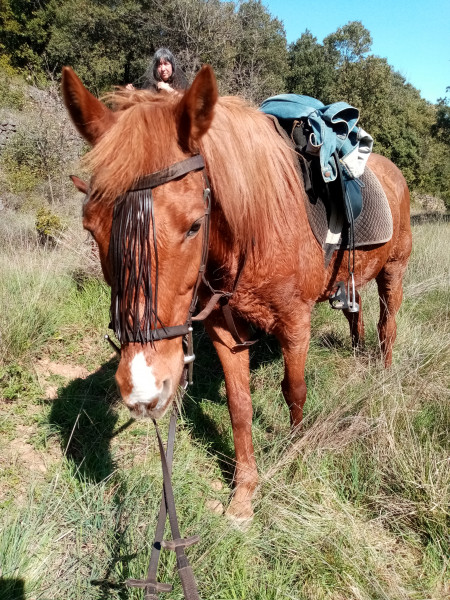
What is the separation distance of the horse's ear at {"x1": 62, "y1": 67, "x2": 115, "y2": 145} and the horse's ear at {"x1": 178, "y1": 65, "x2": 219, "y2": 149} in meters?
0.30

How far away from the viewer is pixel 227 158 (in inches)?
57.4

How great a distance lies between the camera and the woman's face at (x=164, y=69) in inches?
133

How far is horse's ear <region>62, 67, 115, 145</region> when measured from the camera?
123 centimetres

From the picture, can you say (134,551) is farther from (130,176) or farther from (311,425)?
(130,176)

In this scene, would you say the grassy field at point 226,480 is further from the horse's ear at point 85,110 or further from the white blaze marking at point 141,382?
the horse's ear at point 85,110

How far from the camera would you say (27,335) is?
3.25 meters

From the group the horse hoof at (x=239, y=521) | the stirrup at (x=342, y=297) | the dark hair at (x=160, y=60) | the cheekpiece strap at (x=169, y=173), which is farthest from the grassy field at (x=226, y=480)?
the dark hair at (x=160, y=60)

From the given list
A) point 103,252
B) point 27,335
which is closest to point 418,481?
point 103,252

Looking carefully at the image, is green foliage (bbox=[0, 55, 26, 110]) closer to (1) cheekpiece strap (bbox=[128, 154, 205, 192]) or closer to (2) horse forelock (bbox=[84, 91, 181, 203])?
(2) horse forelock (bbox=[84, 91, 181, 203])

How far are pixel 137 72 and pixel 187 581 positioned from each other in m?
24.3

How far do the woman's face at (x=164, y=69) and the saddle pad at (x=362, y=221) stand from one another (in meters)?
2.06

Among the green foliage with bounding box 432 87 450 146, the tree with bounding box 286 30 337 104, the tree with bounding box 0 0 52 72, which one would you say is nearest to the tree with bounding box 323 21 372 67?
the tree with bounding box 286 30 337 104

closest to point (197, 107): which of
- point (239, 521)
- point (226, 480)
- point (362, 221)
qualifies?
point (362, 221)

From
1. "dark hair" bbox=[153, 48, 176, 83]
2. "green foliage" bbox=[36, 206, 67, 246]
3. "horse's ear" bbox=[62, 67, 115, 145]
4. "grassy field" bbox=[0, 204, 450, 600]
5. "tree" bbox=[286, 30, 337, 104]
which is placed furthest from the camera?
"tree" bbox=[286, 30, 337, 104]
